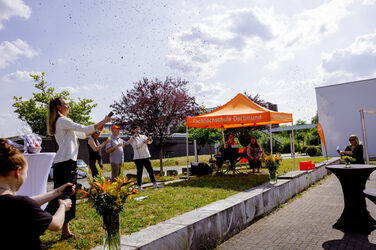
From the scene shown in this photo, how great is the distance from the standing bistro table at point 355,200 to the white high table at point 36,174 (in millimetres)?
4631

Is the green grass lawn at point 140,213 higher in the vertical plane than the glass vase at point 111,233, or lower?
lower

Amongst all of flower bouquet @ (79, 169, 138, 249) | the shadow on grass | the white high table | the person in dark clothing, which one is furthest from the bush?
flower bouquet @ (79, 169, 138, 249)

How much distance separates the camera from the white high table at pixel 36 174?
3.66 meters

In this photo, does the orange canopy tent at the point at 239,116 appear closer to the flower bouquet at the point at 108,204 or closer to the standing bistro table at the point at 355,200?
the standing bistro table at the point at 355,200

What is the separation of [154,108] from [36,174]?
9.18 m

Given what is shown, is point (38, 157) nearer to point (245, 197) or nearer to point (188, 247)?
point (188, 247)

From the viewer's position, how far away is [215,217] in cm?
414

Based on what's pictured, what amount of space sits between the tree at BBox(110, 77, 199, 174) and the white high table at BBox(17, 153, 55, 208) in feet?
29.3

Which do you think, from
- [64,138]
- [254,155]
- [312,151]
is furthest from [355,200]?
[312,151]

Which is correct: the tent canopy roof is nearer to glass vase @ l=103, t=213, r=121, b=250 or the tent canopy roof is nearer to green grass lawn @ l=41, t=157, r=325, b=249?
green grass lawn @ l=41, t=157, r=325, b=249

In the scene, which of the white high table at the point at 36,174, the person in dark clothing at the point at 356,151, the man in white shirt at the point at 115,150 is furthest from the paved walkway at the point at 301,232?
the man in white shirt at the point at 115,150

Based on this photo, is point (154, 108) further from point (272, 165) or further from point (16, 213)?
point (16, 213)

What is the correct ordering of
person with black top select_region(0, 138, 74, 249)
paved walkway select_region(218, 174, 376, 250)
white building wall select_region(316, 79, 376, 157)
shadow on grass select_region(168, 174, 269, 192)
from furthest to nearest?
white building wall select_region(316, 79, 376, 157) < shadow on grass select_region(168, 174, 269, 192) < paved walkway select_region(218, 174, 376, 250) < person with black top select_region(0, 138, 74, 249)

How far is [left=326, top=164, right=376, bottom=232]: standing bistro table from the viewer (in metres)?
4.62
